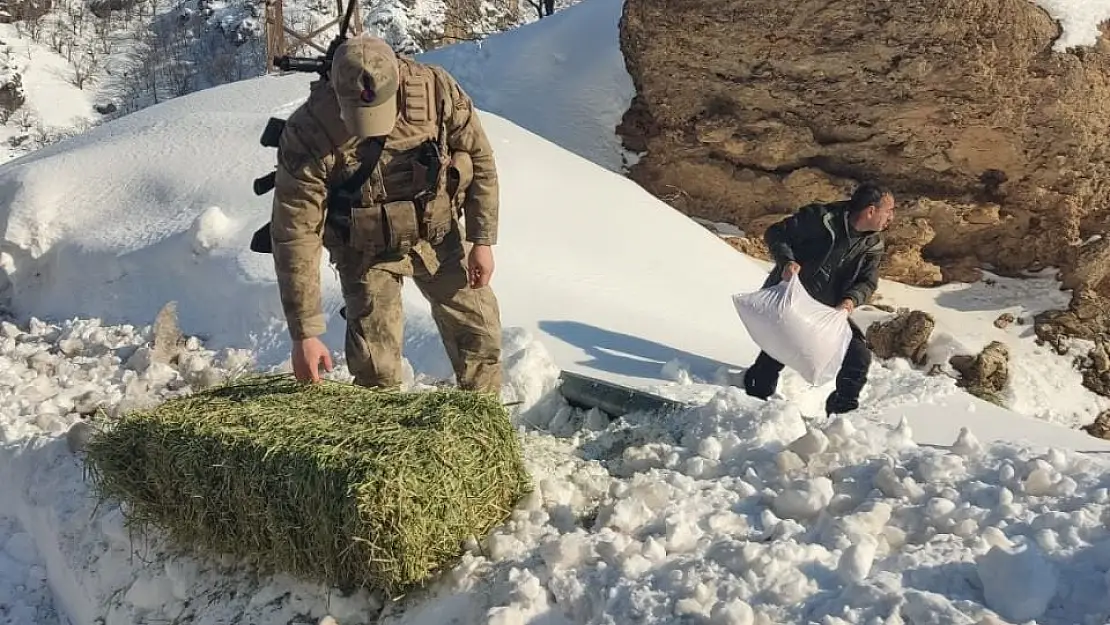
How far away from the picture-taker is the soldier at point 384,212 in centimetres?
275

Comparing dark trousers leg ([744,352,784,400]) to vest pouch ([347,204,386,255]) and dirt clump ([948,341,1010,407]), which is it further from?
dirt clump ([948,341,1010,407])

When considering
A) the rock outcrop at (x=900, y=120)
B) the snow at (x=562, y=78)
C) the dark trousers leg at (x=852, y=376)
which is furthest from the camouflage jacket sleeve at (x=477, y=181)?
the snow at (x=562, y=78)

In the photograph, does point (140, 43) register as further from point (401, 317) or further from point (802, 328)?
point (802, 328)

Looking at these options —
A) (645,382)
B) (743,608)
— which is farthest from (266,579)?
(645,382)

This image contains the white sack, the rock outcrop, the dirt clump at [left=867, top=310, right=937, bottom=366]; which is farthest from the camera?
the rock outcrop

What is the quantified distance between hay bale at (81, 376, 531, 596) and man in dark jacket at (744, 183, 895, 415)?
190 centimetres

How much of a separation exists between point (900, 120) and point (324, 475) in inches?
284

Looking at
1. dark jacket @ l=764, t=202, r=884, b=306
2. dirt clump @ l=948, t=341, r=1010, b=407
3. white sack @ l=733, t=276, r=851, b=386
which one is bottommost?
dirt clump @ l=948, t=341, r=1010, b=407

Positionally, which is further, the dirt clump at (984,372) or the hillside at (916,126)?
the hillside at (916,126)

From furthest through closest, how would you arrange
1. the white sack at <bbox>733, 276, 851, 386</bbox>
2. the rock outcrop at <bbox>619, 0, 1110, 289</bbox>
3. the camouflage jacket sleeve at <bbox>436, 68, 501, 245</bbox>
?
the rock outcrop at <bbox>619, 0, 1110, 289</bbox> < the white sack at <bbox>733, 276, 851, 386</bbox> < the camouflage jacket sleeve at <bbox>436, 68, 501, 245</bbox>

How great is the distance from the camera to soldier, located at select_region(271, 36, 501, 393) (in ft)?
9.03

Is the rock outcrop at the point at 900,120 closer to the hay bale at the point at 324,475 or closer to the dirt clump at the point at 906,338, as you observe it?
the dirt clump at the point at 906,338

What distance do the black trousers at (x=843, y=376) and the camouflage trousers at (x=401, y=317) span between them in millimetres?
1476

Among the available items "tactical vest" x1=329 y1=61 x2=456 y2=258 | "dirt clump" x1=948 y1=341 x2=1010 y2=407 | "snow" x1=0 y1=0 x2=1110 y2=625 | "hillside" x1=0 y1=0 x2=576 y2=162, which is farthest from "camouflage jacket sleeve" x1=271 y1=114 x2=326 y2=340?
"hillside" x1=0 y1=0 x2=576 y2=162
